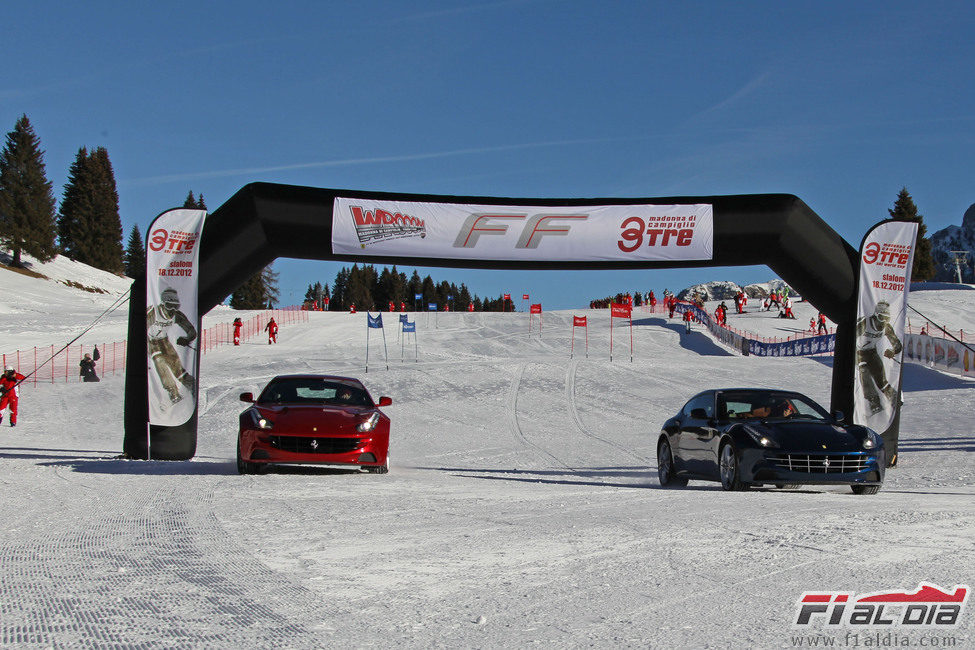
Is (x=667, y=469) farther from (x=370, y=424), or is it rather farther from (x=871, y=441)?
(x=370, y=424)

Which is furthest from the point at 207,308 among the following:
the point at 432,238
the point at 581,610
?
the point at 581,610

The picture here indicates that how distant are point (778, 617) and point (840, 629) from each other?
257 millimetres

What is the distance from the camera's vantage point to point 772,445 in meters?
10.0

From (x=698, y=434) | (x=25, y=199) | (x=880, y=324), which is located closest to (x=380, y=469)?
(x=698, y=434)

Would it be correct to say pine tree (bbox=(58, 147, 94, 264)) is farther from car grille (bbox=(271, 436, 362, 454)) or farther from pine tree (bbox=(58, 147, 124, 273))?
car grille (bbox=(271, 436, 362, 454))

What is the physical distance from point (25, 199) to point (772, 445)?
3378 inches

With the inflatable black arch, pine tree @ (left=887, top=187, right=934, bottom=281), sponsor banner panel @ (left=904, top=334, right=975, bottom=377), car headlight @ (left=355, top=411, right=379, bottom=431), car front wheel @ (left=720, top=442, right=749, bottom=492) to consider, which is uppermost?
pine tree @ (left=887, top=187, right=934, bottom=281)

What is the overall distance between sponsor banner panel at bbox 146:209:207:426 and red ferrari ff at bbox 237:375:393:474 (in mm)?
3390

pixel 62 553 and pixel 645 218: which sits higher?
pixel 645 218

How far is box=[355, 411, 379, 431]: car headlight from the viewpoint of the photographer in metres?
11.6

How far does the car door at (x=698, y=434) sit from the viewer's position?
11.1m

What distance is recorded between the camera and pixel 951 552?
17.8 ft

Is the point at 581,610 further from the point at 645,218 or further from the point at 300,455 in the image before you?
the point at 645,218

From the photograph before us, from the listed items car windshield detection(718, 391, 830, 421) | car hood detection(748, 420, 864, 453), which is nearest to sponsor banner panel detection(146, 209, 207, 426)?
car windshield detection(718, 391, 830, 421)
